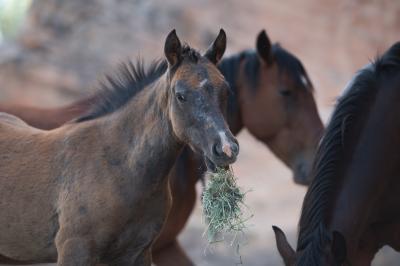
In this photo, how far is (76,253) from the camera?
416cm

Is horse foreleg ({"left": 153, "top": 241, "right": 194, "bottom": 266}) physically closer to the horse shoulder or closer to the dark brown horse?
the dark brown horse

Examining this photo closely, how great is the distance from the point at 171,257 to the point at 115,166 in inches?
70.4

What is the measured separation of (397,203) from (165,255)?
1873mm

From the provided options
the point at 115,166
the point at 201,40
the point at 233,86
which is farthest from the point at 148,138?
the point at 201,40

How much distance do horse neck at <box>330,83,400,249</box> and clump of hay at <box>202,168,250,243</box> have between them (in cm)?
54

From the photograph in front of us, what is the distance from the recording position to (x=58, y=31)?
41.2 ft

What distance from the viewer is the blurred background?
38.0 ft

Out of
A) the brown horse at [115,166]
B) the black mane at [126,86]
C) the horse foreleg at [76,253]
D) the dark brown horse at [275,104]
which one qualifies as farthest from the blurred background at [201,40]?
the horse foreleg at [76,253]

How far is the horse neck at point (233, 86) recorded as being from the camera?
6.38 meters

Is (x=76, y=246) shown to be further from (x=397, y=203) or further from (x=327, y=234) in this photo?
(x=397, y=203)

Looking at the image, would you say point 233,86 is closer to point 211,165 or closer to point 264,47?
point 264,47

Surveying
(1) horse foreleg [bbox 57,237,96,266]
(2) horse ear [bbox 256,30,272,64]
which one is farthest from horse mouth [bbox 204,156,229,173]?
(2) horse ear [bbox 256,30,272,64]

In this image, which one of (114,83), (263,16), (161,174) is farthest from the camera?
(263,16)

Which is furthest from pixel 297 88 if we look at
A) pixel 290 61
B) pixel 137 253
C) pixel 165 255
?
pixel 137 253
